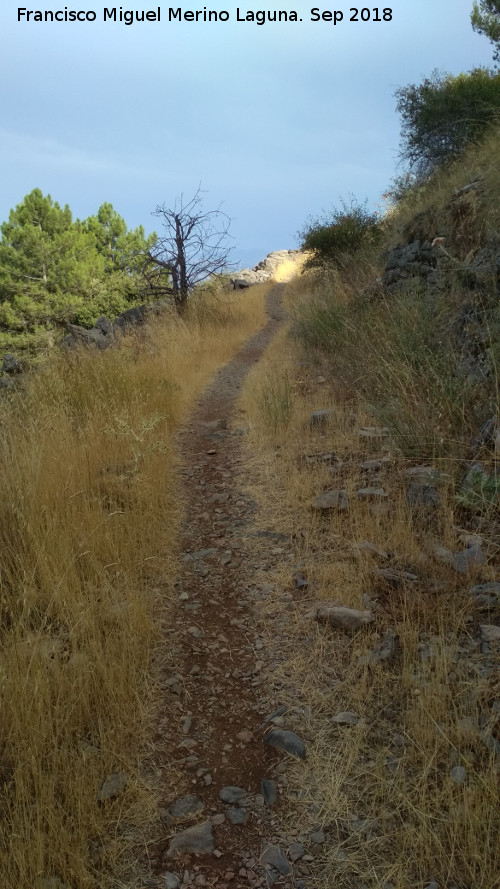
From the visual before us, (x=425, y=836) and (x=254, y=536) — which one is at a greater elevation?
(x=254, y=536)

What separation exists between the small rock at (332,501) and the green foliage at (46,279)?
80.7ft

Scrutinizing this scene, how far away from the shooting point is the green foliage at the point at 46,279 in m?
27.3

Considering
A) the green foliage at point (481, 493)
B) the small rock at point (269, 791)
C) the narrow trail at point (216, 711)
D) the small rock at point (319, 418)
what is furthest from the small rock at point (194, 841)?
the small rock at point (319, 418)

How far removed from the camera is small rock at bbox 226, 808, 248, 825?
2.10 m

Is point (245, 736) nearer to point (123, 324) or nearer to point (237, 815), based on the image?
point (237, 815)

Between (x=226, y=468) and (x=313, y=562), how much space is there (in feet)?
Result: 7.06

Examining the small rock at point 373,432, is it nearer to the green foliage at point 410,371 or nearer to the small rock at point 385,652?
the green foliage at point 410,371

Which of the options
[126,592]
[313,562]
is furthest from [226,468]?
[126,592]

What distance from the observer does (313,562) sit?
359 cm

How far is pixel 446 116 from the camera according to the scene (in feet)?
36.8

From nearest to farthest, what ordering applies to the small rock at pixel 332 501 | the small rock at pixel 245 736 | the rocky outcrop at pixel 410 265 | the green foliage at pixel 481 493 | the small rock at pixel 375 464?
the small rock at pixel 245 736
the green foliage at pixel 481 493
the small rock at pixel 332 501
the small rock at pixel 375 464
the rocky outcrop at pixel 410 265

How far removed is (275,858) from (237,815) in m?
0.21

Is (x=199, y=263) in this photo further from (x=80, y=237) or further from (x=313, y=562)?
(x=80, y=237)

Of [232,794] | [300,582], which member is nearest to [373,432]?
[300,582]
